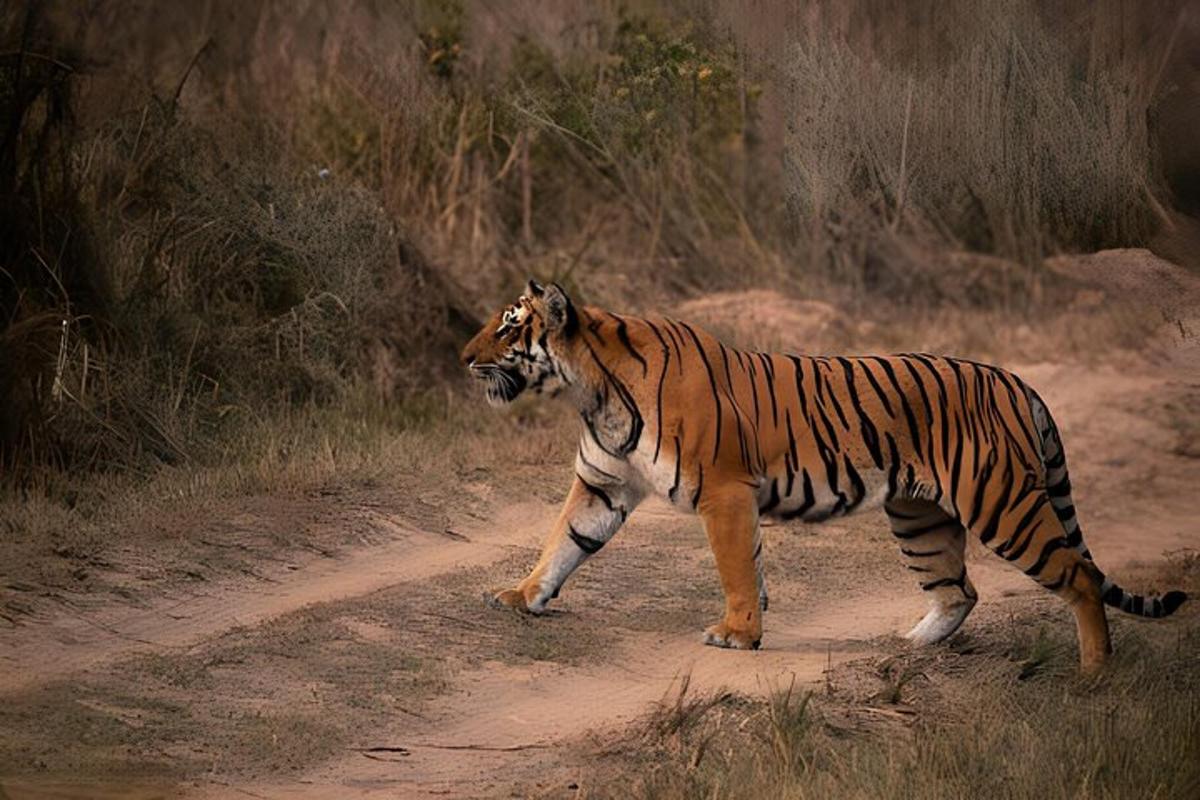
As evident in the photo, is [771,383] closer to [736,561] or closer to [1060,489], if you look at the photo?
[736,561]

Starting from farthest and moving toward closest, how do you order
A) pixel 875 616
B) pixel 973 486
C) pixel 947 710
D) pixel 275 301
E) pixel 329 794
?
pixel 275 301 → pixel 875 616 → pixel 973 486 → pixel 947 710 → pixel 329 794

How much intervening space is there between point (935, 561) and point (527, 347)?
6.40 ft

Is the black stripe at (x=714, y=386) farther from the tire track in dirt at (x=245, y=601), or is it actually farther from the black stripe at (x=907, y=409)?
the tire track in dirt at (x=245, y=601)

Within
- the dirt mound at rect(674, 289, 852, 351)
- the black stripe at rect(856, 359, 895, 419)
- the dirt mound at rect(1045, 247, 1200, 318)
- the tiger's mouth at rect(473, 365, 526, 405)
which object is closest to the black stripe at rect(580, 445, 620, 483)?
the tiger's mouth at rect(473, 365, 526, 405)

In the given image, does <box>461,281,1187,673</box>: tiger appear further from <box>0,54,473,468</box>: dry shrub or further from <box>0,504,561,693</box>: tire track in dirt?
<box>0,54,473,468</box>: dry shrub

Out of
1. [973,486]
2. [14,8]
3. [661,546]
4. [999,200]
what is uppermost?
[14,8]

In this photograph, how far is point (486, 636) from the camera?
26.7ft

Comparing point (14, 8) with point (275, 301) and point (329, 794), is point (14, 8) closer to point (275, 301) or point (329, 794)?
point (275, 301)

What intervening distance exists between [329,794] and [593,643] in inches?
85.8

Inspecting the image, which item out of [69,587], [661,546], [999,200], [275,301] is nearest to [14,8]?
[275,301]

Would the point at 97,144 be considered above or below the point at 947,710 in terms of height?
above

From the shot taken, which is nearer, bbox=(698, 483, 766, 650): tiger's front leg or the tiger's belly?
bbox=(698, 483, 766, 650): tiger's front leg

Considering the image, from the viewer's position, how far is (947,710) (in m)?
7.16

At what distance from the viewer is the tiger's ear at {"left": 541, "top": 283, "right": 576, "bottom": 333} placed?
327 inches
